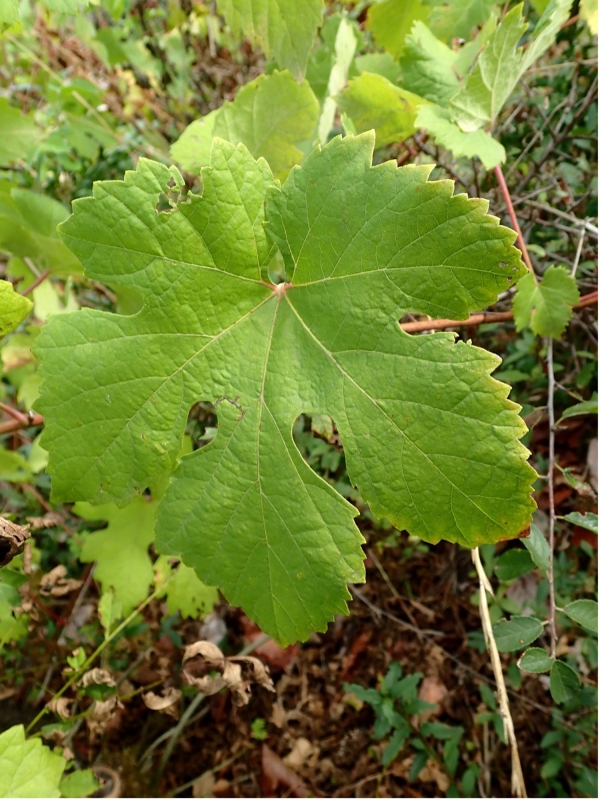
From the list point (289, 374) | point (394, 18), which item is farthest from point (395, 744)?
point (394, 18)

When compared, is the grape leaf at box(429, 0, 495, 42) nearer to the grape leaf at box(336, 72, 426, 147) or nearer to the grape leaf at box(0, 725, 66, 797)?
the grape leaf at box(336, 72, 426, 147)

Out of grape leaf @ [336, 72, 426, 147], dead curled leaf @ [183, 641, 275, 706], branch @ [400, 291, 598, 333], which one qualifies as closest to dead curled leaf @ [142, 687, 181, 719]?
dead curled leaf @ [183, 641, 275, 706]

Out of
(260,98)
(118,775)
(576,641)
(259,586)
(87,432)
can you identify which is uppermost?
(260,98)

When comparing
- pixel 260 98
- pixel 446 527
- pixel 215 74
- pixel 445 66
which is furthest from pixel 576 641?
pixel 215 74

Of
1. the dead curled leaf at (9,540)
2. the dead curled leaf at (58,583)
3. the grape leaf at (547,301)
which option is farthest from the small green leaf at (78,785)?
the grape leaf at (547,301)

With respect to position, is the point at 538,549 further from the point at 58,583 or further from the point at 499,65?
the point at 58,583

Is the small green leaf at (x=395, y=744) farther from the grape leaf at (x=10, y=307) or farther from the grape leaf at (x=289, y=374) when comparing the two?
the grape leaf at (x=10, y=307)

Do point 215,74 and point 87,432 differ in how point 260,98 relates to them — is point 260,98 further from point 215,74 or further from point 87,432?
point 215,74
